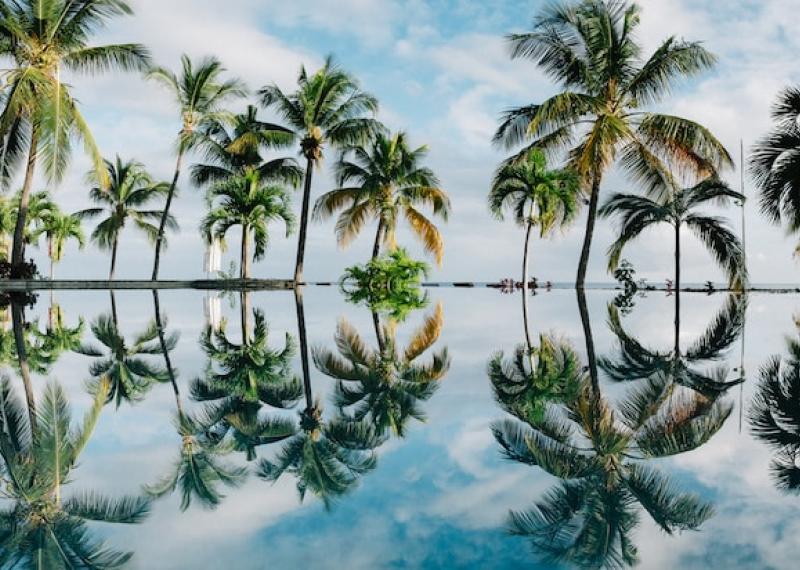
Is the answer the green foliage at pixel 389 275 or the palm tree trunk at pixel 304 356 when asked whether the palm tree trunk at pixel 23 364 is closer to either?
the palm tree trunk at pixel 304 356

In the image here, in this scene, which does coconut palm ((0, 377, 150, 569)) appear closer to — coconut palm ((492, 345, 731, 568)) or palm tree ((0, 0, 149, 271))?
coconut palm ((492, 345, 731, 568))

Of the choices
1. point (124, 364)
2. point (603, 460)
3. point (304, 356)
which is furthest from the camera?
point (304, 356)

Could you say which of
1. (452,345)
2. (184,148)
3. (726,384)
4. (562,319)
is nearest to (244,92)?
(184,148)

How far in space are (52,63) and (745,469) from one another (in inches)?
877

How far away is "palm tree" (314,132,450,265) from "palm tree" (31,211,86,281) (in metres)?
17.0

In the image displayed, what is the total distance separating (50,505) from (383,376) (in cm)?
367

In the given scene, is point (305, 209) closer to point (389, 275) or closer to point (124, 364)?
point (389, 275)

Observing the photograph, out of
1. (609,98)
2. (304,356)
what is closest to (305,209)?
(609,98)

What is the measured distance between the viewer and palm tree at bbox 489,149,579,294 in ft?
76.6

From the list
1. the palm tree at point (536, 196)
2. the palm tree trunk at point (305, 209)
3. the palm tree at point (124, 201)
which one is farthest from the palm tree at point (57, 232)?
the palm tree at point (536, 196)

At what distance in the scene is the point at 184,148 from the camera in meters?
30.4

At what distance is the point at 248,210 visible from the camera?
3006 centimetres

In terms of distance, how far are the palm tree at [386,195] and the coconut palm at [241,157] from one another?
3.05m

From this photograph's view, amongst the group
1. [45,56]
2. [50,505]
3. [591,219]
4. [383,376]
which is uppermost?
[45,56]
